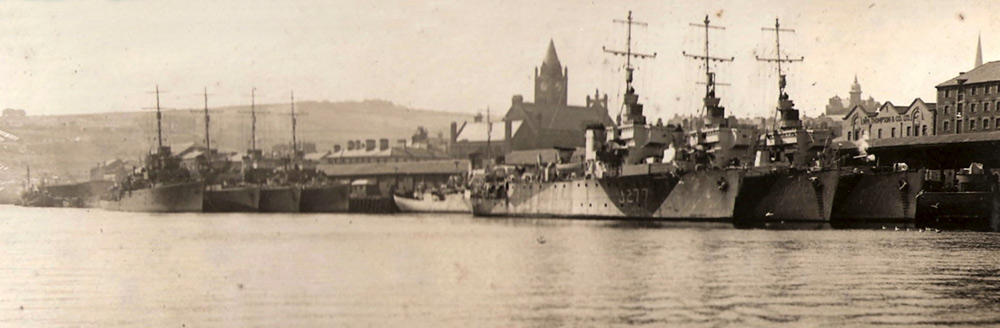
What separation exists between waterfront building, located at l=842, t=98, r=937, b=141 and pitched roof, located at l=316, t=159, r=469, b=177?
111 ft

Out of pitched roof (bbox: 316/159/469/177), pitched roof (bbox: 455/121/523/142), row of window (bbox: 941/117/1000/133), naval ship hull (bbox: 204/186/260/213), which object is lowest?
naval ship hull (bbox: 204/186/260/213)

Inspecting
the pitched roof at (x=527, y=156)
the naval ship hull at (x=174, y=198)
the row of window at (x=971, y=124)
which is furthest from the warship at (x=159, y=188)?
the row of window at (x=971, y=124)

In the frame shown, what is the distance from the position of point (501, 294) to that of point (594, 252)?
9.05 meters

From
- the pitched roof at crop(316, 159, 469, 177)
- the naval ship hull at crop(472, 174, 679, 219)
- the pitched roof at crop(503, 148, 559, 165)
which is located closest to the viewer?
the naval ship hull at crop(472, 174, 679, 219)

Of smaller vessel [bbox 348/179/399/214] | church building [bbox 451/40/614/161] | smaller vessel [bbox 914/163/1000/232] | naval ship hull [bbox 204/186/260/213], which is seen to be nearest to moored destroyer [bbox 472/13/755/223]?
smaller vessel [bbox 914/163/1000/232]

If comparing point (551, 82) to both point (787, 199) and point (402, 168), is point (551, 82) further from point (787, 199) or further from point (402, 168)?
point (787, 199)

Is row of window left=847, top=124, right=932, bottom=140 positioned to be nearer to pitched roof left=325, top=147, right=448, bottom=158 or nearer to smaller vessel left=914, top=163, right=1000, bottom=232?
smaller vessel left=914, top=163, right=1000, bottom=232

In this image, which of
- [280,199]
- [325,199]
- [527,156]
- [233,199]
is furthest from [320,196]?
[527,156]

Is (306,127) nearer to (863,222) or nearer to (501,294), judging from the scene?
(863,222)

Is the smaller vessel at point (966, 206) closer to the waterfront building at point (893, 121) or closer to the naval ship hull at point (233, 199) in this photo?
the waterfront building at point (893, 121)

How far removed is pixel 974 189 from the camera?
117 feet

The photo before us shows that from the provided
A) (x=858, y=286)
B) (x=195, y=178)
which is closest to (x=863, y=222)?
(x=858, y=286)

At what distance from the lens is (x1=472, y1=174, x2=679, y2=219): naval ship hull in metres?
44.9

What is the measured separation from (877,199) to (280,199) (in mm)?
43606
